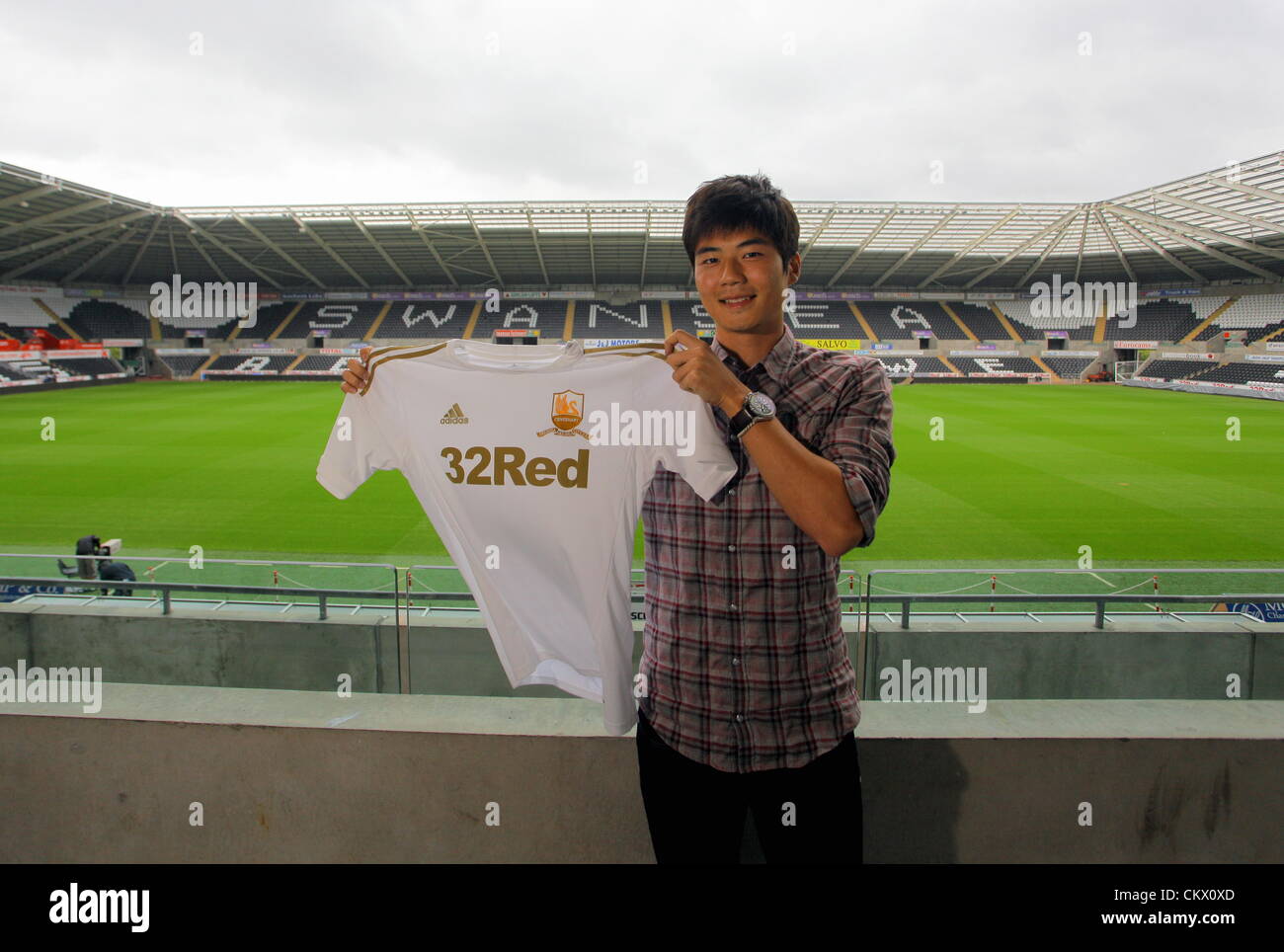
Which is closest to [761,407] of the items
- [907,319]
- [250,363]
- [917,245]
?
[917,245]

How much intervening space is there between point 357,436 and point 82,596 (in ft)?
12.6

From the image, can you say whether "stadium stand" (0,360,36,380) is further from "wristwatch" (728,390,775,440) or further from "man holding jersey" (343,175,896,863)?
"wristwatch" (728,390,775,440)

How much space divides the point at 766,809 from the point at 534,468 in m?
1.18

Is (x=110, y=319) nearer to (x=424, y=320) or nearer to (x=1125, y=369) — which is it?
(x=424, y=320)

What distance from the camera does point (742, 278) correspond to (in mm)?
1601

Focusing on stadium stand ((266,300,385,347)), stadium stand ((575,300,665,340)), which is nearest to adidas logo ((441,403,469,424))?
stadium stand ((575,300,665,340))

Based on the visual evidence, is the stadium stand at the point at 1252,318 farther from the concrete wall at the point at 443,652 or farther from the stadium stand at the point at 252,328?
the stadium stand at the point at 252,328

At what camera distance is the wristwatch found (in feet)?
4.61

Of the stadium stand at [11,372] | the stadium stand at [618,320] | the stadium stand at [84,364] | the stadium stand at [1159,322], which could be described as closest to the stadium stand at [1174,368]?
the stadium stand at [1159,322]

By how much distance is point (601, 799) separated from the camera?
194cm

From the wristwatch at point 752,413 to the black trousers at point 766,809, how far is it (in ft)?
2.32

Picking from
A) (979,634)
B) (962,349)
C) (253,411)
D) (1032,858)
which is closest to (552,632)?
(1032,858)

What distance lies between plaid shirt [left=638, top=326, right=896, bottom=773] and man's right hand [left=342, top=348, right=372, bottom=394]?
122 cm
